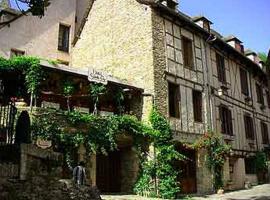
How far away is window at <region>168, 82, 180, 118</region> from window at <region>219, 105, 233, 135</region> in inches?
137

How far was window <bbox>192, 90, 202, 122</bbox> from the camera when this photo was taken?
16531 millimetres

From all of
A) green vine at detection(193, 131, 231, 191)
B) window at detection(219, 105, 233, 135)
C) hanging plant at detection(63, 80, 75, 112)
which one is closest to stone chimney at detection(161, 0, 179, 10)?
window at detection(219, 105, 233, 135)

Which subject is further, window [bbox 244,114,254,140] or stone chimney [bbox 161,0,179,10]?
window [bbox 244,114,254,140]

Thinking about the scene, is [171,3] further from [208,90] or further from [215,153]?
[215,153]

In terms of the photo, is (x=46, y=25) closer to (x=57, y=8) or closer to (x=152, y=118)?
(x=57, y=8)

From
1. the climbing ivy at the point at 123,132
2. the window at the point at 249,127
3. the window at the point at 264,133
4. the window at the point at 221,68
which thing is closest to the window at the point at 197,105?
the window at the point at 221,68

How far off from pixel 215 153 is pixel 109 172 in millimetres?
4936

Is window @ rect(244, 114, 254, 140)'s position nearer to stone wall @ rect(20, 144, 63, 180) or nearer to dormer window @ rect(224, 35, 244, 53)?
dormer window @ rect(224, 35, 244, 53)

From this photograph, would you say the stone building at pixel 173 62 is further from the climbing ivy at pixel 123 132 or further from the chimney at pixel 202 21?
the climbing ivy at pixel 123 132

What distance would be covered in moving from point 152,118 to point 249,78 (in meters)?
10.3

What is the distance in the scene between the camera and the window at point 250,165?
19.8 meters

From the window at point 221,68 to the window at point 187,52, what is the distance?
2471 mm

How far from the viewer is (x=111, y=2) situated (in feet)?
59.0

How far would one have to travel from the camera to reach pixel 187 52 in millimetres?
17000
